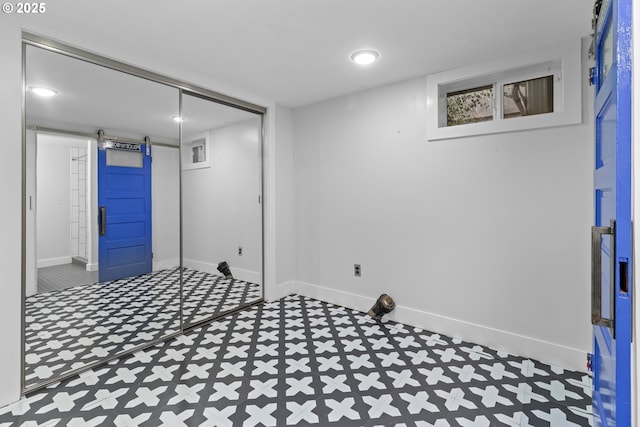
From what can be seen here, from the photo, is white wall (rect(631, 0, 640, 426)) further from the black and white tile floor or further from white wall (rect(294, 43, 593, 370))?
white wall (rect(294, 43, 593, 370))

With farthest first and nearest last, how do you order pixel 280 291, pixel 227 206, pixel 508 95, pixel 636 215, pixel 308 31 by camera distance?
pixel 280 291
pixel 227 206
pixel 508 95
pixel 308 31
pixel 636 215

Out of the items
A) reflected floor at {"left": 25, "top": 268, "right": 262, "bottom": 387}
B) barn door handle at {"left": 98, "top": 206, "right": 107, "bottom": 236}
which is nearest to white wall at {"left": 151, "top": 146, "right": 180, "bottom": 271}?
reflected floor at {"left": 25, "top": 268, "right": 262, "bottom": 387}

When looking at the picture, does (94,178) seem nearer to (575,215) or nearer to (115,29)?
(115,29)

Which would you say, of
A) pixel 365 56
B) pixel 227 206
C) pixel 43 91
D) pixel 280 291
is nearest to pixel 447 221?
pixel 365 56

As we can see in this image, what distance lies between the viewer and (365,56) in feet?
8.37

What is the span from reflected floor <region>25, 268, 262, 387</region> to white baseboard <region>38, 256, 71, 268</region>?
8.3 inches

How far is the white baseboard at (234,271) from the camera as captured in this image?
3168 mm

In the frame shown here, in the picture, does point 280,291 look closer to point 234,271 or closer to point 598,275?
point 234,271

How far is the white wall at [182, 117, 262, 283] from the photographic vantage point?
310 centimetres

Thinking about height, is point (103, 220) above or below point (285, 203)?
below

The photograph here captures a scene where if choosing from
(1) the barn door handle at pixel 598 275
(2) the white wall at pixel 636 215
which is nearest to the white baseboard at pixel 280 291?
(1) the barn door handle at pixel 598 275

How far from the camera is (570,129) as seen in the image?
2.29m

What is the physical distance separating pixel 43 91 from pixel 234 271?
2.30 metres

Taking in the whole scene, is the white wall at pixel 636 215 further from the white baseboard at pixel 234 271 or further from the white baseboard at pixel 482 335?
the white baseboard at pixel 234 271
